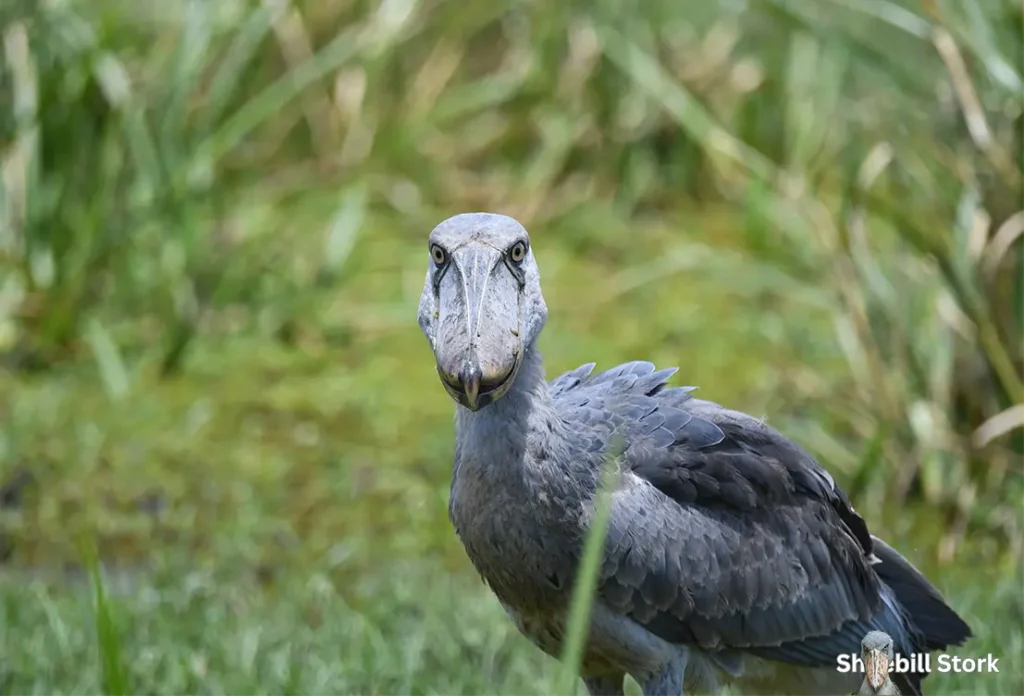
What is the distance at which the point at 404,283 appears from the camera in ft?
18.1

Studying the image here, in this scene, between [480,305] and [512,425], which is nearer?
[480,305]

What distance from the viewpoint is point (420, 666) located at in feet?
10.6

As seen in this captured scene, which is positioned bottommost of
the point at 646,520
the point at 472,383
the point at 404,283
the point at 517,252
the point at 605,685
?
the point at 605,685

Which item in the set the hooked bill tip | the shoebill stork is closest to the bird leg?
the shoebill stork

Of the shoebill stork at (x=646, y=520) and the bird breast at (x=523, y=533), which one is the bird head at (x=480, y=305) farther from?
the bird breast at (x=523, y=533)

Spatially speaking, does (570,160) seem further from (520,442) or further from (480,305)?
(480,305)

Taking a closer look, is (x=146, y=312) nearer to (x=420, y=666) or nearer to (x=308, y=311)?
(x=308, y=311)

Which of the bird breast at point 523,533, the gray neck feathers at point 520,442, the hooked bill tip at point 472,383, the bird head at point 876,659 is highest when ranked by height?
the hooked bill tip at point 472,383

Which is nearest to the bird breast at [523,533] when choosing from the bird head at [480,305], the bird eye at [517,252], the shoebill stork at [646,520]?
the shoebill stork at [646,520]

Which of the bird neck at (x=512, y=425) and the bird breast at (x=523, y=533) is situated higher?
the bird neck at (x=512, y=425)

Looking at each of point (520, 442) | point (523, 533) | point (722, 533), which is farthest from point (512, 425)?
point (722, 533)

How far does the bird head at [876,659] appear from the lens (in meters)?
2.20

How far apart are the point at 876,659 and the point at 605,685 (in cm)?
65

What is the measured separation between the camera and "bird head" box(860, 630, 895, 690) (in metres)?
2.20
